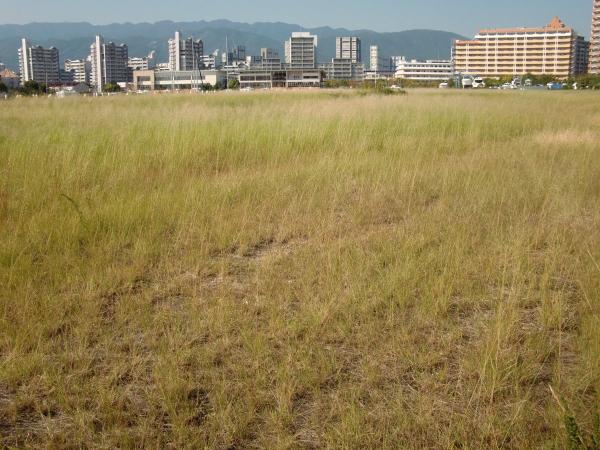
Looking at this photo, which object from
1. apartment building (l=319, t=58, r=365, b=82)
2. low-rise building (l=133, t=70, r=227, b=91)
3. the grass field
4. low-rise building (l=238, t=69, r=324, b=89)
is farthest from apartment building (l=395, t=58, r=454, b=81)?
the grass field

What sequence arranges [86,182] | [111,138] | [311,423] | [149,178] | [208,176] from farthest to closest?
[111,138]
[208,176]
[149,178]
[86,182]
[311,423]

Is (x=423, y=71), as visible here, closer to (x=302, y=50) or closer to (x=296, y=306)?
(x=302, y=50)

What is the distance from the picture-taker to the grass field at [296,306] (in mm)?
2324

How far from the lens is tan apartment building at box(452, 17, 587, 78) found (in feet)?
430

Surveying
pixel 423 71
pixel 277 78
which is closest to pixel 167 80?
pixel 277 78

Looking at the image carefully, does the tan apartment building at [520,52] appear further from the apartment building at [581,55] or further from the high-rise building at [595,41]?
the high-rise building at [595,41]

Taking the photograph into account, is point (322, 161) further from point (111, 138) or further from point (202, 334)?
point (202, 334)

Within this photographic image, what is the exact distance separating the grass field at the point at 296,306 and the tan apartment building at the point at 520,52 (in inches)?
5333

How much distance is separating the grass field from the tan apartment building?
135 meters

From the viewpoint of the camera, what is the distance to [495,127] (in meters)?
13.0

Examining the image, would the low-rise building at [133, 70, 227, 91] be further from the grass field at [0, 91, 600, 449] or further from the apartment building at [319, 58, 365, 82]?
the grass field at [0, 91, 600, 449]

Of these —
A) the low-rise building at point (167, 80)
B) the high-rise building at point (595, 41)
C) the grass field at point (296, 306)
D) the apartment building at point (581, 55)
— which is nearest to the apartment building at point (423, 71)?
the apartment building at point (581, 55)

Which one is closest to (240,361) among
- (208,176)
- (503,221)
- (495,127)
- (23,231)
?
(23,231)

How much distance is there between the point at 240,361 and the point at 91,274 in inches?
60.5
